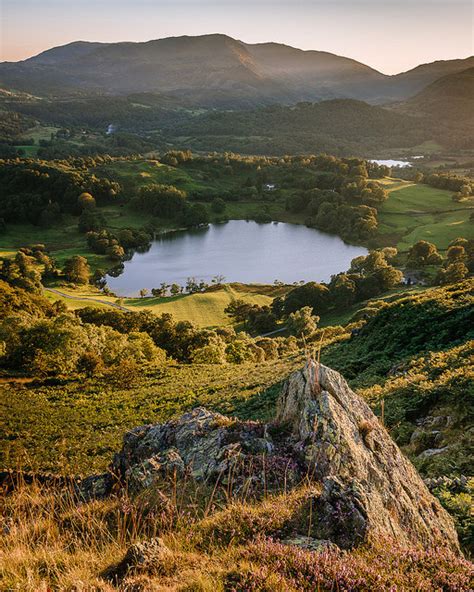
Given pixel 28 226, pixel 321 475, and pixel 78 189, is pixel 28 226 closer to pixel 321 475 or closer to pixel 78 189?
pixel 78 189

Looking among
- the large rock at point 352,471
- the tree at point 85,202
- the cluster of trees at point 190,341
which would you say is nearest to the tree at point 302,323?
the cluster of trees at point 190,341

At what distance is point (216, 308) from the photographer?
85688mm

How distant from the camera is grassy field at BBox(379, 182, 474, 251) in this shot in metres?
121

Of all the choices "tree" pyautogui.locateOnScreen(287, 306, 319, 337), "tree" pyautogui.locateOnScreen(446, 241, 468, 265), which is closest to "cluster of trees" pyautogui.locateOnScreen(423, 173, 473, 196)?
"tree" pyautogui.locateOnScreen(446, 241, 468, 265)

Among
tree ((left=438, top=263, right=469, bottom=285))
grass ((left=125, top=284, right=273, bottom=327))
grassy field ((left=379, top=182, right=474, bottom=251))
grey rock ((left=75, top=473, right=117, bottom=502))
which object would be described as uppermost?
grassy field ((left=379, top=182, right=474, bottom=251))

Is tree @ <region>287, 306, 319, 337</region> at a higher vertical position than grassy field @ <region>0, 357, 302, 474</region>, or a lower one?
lower

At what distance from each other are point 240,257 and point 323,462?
12563 centimetres

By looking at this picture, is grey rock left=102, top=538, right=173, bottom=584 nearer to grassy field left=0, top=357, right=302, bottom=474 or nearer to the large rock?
the large rock

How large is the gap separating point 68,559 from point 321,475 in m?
3.77

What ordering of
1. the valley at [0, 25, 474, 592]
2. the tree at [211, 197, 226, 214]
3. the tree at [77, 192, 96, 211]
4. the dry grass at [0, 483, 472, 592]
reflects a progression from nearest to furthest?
the dry grass at [0, 483, 472, 592], the valley at [0, 25, 474, 592], the tree at [77, 192, 96, 211], the tree at [211, 197, 226, 214]

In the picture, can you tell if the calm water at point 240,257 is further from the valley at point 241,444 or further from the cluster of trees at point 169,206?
the valley at point 241,444

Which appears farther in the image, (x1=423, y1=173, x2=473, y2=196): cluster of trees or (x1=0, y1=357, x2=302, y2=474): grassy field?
(x1=423, y1=173, x2=473, y2=196): cluster of trees

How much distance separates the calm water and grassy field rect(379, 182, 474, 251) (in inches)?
541

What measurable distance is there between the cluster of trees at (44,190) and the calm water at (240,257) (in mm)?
37185
